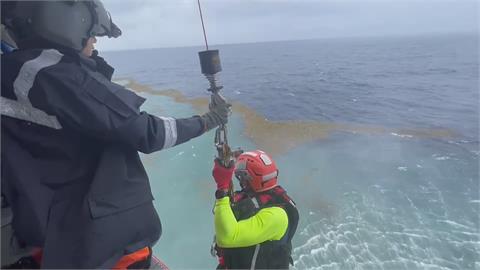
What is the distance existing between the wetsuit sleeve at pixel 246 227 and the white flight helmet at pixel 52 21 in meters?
1.44

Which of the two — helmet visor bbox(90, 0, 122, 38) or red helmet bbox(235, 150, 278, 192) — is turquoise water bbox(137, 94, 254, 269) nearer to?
red helmet bbox(235, 150, 278, 192)

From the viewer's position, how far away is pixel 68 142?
1606 mm

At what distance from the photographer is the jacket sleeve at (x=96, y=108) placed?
4.78 ft

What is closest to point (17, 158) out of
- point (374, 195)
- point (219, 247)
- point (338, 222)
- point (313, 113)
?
point (219, 247)

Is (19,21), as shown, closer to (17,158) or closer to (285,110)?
(17,158)

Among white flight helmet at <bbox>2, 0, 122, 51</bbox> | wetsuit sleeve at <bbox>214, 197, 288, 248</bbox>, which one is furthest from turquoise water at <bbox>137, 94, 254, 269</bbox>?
white flight helmet at <bbox>2, 0, 122, 51</bbox>

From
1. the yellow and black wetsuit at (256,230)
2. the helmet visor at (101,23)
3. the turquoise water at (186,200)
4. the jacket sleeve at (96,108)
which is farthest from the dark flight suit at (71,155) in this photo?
the turquoise water at (186,200)

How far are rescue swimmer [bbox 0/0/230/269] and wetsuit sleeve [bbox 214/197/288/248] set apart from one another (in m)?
0.89

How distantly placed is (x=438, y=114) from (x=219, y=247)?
63.9ft

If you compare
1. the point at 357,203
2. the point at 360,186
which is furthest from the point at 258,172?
the point at 360,186

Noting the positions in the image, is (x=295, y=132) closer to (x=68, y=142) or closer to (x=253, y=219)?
(x=253, y=219)

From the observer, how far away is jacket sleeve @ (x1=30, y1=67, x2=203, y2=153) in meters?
1.46

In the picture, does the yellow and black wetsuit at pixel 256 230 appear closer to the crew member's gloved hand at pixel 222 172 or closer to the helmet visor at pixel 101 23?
the crew member's gloved hand at pixel 222 172

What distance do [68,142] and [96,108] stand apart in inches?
9.8
